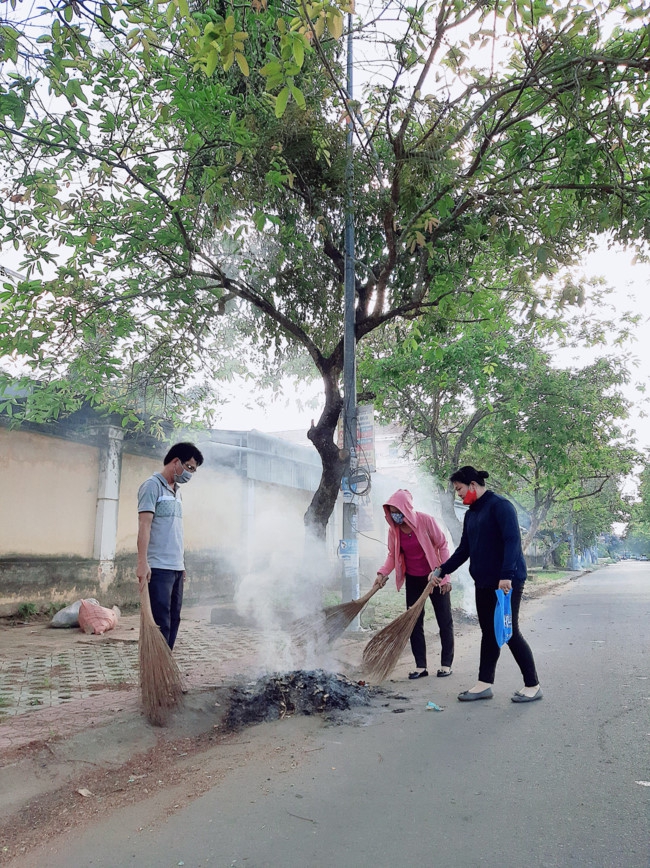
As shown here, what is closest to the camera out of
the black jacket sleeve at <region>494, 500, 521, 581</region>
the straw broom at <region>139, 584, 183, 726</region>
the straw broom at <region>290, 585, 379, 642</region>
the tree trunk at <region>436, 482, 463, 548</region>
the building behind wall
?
the straw broom at <region>139, 584, 183, 726</region>

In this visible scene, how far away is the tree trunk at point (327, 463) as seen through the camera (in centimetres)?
800

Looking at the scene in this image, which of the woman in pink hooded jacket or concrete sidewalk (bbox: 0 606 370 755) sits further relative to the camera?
the woman in pink hooded jacket

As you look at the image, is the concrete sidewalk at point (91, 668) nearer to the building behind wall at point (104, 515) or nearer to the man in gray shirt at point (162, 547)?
the man in gray shirt at point (162, 547)

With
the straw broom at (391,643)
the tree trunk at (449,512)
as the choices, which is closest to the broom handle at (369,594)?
the straw broom at (391,643)

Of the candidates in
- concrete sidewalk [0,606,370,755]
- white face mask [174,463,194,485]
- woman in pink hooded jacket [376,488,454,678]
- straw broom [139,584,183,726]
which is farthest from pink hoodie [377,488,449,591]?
straw broom [139,584,183,726]

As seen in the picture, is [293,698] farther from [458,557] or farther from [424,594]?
[458,557]

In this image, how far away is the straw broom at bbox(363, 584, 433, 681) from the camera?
5.22 m

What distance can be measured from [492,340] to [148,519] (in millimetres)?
8986

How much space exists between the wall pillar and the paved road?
726 centimetres

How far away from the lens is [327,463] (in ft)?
26.4

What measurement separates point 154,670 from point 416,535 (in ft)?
8.41

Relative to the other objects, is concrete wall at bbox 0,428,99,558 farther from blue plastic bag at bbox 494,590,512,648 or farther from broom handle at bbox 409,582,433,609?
blue plastic bag at bbox 494,590,512,648

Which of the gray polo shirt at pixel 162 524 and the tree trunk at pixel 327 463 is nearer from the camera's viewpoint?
the gray polo shirt at pixel 162 524

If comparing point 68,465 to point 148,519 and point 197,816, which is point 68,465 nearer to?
point 148,519
